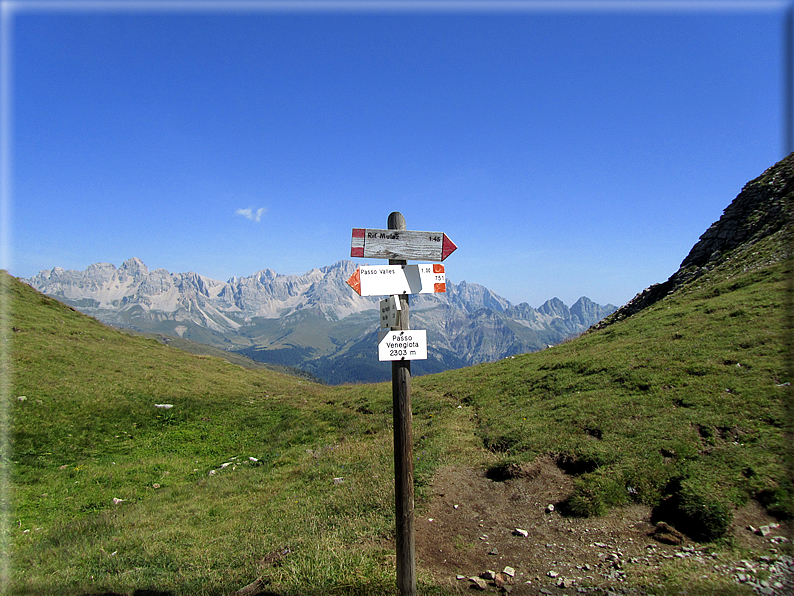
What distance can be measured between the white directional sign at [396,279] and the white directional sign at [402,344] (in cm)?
66

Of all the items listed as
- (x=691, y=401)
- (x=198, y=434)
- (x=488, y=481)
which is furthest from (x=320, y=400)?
(x=691, y=401)

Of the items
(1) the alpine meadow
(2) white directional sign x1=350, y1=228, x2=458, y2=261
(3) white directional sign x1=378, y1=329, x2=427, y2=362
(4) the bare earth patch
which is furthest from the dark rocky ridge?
(3) white directional sign x1=378, y1=329, x2=427, y2=362

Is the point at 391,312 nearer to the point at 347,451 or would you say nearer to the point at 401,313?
the point at 401,313

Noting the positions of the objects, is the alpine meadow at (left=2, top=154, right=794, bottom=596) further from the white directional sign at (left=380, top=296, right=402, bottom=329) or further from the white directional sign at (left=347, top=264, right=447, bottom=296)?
the white directional sign at (left=347, top=264, right=447, bottom=296)

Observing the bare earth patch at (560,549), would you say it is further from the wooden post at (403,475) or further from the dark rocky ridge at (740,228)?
the dark rocky ridge at (740,228)

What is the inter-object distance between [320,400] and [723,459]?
22.7 meters

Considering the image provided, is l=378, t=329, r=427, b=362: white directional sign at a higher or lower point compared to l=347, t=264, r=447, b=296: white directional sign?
lower

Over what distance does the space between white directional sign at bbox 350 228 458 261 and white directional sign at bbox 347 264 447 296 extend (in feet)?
0.65

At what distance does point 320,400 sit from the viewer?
90.3ft

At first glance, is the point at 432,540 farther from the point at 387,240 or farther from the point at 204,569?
the point at 387,240

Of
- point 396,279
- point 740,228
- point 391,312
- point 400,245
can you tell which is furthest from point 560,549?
point 740,228

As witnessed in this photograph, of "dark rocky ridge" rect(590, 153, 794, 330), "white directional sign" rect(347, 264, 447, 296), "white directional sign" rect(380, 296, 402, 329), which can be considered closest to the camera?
"white directional sign" rect(347, 264, 447, 296)

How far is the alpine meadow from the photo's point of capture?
7.12 m

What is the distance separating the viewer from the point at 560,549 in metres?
7.69
